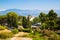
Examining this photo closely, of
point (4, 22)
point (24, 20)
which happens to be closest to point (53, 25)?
point (24, 20)

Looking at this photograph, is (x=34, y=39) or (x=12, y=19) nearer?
(x=34, y=39)

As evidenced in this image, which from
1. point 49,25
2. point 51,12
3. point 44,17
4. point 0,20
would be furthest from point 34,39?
point 0,20

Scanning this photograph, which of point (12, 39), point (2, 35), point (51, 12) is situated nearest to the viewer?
point (12, 39)

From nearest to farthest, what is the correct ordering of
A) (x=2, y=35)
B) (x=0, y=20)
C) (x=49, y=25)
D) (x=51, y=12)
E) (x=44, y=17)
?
(x=2, y=35) → (x=49, y=25) → (x=51, y=12) → (x=44, y=17) → (x=0, y=20)

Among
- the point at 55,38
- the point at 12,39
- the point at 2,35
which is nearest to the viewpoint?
the point at 55,38

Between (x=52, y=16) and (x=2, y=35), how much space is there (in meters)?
19.1

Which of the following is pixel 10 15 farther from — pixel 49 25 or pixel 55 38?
pixel 55 38

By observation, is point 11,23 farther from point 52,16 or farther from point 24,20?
point 52,16

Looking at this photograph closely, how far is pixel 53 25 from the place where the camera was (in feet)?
98.4

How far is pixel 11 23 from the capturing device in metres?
36.9

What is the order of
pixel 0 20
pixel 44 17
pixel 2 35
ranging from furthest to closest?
pixel 0 20
pixel 44 17
pixel 2 35

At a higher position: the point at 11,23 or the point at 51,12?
the point at 51,12

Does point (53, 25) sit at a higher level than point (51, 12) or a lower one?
lower

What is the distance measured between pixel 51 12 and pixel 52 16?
874 mm
